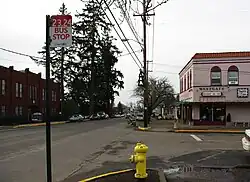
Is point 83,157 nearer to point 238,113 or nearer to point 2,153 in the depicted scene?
point 2,153

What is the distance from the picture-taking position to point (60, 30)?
7.46m

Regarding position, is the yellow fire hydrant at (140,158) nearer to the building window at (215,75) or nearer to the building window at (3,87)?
the building window at (215,75)

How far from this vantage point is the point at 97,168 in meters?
12.4

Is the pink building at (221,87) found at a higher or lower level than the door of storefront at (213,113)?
higher

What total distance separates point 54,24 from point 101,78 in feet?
244

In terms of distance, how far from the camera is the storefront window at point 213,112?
41062 mm

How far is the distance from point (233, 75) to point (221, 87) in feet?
5.57

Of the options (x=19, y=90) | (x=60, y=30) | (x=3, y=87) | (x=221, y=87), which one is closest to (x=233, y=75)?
(x=221, y=87)

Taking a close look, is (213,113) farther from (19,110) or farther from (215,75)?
(19,110)

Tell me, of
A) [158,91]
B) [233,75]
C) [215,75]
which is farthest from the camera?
[158,91]

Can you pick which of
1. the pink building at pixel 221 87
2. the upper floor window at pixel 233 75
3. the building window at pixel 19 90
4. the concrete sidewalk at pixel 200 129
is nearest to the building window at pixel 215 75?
the pink building at pixel 221 87

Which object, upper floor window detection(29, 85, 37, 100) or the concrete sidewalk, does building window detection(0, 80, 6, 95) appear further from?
the concrete sidewalk

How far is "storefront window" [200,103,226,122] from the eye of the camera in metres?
41.1

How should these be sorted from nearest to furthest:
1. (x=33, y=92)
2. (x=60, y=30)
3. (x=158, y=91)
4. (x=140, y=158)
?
(x=60, y=30) → (x=140, y=158) → (x=33, y=92) → (x=158, y=91)
